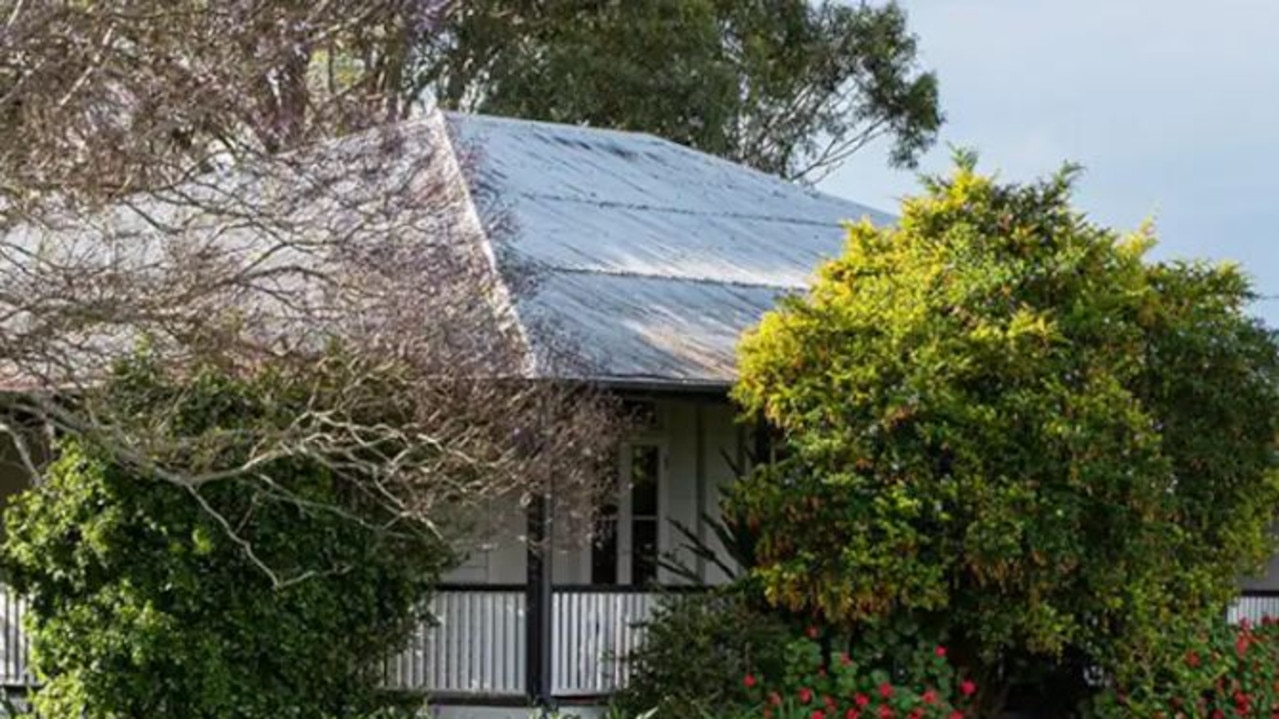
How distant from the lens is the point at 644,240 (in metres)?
20.8

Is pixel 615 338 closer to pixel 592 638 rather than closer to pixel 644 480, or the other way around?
pixel 592 638

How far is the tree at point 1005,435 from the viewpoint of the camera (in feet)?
52.4

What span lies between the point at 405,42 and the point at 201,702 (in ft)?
18.1

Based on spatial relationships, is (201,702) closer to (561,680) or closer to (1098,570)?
(561,680)

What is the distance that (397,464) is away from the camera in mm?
14781

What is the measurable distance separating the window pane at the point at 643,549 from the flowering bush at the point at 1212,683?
4.34 m

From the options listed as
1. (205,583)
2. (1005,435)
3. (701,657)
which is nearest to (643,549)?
(701,657)

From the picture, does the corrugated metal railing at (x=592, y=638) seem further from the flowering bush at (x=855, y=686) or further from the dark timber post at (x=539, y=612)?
the flowering bush at (x=855, y=686)

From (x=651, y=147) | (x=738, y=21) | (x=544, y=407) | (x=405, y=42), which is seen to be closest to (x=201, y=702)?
(x=544, y=407)

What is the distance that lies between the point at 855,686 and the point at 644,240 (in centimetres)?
601

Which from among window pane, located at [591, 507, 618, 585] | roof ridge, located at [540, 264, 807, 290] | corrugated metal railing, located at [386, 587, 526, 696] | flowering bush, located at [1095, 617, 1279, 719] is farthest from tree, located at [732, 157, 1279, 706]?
window pane, located at [591, 507, 618, 585]

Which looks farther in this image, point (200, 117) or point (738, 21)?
point (738, 21)

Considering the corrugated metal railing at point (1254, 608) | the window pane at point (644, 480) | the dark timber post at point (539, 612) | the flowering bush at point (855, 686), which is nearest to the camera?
the flowering bush at point (855, 686)

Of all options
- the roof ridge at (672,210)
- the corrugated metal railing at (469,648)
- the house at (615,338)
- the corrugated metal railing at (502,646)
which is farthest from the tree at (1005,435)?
the roof ridge at (672,210)
